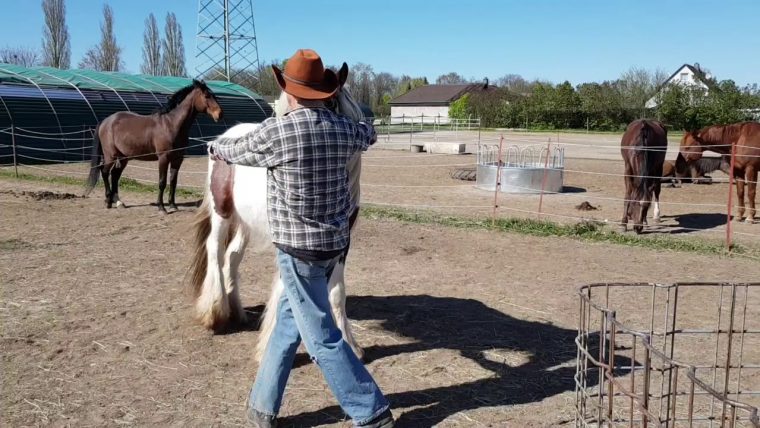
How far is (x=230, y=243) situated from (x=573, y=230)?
18.1 ft

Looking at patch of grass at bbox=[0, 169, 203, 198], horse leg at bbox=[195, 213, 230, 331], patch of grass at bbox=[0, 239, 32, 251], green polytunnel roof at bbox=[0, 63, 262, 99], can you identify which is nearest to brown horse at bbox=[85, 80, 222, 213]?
patch of grass at bbox=[0, 169, 203, 198]

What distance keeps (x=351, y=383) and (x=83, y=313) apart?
2773 millimetres

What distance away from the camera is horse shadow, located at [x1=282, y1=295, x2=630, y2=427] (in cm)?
336

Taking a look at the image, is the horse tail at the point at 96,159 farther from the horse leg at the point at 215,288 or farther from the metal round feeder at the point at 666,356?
the metal round feeder at the point at 666,356

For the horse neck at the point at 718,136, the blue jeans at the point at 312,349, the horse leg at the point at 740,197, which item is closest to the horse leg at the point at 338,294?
the blue jeans at the point at 312,349

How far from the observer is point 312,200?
274 cm

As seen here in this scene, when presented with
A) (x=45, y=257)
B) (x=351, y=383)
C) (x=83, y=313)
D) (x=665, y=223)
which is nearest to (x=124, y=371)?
(x=83, y=313)

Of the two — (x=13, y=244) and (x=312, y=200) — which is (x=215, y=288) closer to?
(x=312, y=200)

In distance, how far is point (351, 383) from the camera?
9.44ft

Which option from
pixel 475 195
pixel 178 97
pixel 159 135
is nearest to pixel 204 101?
pixel 178 97

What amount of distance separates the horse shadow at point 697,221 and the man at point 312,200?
782 centimetres

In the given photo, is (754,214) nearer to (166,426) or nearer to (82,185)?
(166,426)

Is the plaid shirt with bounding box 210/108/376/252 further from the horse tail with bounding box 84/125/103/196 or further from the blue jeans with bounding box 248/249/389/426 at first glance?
the horse tail with bounding box 84/125/103/196

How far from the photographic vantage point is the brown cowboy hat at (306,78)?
270 centimetres
